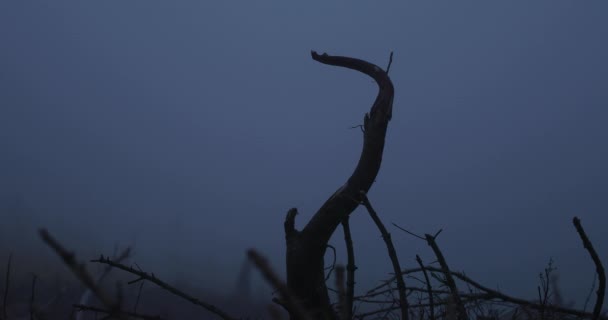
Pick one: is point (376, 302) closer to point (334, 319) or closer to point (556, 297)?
point (334, 319)

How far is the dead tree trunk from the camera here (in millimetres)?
2553

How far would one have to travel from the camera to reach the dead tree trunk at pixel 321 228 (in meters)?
2.55

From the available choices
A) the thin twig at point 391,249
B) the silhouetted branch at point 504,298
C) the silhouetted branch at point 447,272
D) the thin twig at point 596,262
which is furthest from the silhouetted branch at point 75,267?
the silhouetted branch at point 504,298

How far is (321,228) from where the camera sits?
2580mm

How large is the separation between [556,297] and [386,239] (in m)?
1.34

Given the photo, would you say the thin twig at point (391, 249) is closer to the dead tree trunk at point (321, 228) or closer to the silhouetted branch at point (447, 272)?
the silhouetted branch at point (447, 272)

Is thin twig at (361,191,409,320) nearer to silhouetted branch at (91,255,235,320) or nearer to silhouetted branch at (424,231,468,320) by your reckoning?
silhouetted branch at (424,231,468,320)

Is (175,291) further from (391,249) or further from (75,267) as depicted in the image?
(75,267)

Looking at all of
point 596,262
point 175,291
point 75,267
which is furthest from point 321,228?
point 75,267

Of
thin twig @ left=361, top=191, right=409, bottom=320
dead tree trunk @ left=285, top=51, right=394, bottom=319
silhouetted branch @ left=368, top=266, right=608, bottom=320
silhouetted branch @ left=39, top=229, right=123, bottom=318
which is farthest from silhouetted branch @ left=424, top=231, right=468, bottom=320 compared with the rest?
silhouetted branch @ left=39, top=229, right=123, bottom=318

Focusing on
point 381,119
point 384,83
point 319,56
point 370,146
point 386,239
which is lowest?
point 386,239

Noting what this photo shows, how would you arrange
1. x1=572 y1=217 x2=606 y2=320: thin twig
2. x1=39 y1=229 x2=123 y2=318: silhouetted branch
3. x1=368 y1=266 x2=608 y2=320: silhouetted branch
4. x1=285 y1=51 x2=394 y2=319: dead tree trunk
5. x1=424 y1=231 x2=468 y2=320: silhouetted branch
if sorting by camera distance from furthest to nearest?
x1=285 y1=51 x2=394 y2=319: dead tree trunk → x1=368 y1=266 x2=608 y2=320: silhouetted branch → x1=424 y1=231 x2=468 y2=320: silhouetted branch → x1=572 y1=217 x2=606 y2=320: thin twig → x1=39 y1=229 x2=123 y2=318: silhouetted branch

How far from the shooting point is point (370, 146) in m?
2.73

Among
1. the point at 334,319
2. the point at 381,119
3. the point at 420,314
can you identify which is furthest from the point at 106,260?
the point at 381,119
